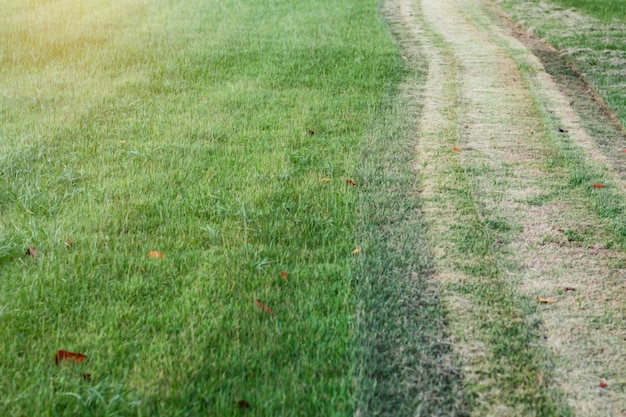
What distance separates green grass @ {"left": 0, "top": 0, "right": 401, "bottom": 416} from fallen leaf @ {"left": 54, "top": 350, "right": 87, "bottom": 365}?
39 mm

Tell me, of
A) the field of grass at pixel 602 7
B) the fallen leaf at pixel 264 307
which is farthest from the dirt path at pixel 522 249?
the field of grass at pixel 602 7

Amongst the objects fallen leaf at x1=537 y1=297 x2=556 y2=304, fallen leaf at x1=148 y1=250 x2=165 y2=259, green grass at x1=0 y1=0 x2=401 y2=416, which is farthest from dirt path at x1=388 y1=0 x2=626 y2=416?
fallen leaf at x1=148 y1=250 x2=165 y2=259

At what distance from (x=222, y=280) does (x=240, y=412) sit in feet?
3.05

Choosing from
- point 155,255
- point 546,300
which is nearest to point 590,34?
point 546,300

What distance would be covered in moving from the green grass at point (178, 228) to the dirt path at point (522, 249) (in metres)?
0.57

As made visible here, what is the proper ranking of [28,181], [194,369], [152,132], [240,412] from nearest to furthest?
[240,412] < [194,369] < [28,181] < [152,132]

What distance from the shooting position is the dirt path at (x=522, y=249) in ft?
8.51

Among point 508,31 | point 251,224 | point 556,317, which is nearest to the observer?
point 556,317

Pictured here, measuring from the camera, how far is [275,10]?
11477 mm

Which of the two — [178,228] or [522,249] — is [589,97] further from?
[178,228]

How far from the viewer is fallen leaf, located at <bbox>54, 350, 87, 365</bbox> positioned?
2.54 m

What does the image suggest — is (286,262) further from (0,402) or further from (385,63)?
(385,63)

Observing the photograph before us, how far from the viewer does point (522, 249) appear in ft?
11.9

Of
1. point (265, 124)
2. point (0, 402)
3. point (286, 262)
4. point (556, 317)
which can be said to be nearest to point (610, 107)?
point (265, 124)
